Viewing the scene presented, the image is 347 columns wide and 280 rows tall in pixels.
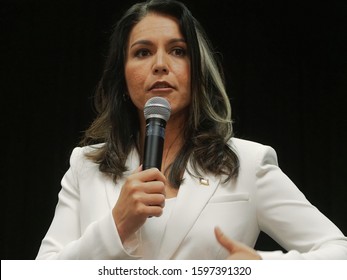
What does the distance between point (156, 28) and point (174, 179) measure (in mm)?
439

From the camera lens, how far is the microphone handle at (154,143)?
1.13 meters

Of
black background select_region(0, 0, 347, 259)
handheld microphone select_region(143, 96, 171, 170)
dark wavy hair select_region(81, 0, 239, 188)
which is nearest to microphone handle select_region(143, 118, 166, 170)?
handheld microphone select_region(143, 96, 171, 170)

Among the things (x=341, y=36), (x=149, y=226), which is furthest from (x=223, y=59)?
(x=149, y=226)

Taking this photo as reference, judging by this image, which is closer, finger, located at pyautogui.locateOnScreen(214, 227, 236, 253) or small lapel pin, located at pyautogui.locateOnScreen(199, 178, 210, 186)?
finger, located at pyautogui.locateOnScreen(214, 227, 236, 253)

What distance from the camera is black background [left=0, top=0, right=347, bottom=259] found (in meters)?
2.56

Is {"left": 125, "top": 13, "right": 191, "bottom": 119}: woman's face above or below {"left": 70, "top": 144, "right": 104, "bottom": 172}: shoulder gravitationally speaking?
above

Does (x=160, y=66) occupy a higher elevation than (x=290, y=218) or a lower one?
higher

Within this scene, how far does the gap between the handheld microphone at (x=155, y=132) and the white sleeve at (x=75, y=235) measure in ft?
0.62

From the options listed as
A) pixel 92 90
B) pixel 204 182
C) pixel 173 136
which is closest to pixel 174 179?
pixel 204 182

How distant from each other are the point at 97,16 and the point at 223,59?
62cm

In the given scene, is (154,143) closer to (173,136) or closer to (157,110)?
→ (157,110)

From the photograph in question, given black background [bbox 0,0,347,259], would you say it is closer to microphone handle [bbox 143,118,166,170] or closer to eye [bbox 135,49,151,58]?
eye [bbox 135,49,151,58]

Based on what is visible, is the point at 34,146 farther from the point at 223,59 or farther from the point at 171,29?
the point at 171,29

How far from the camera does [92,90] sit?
2703mm
